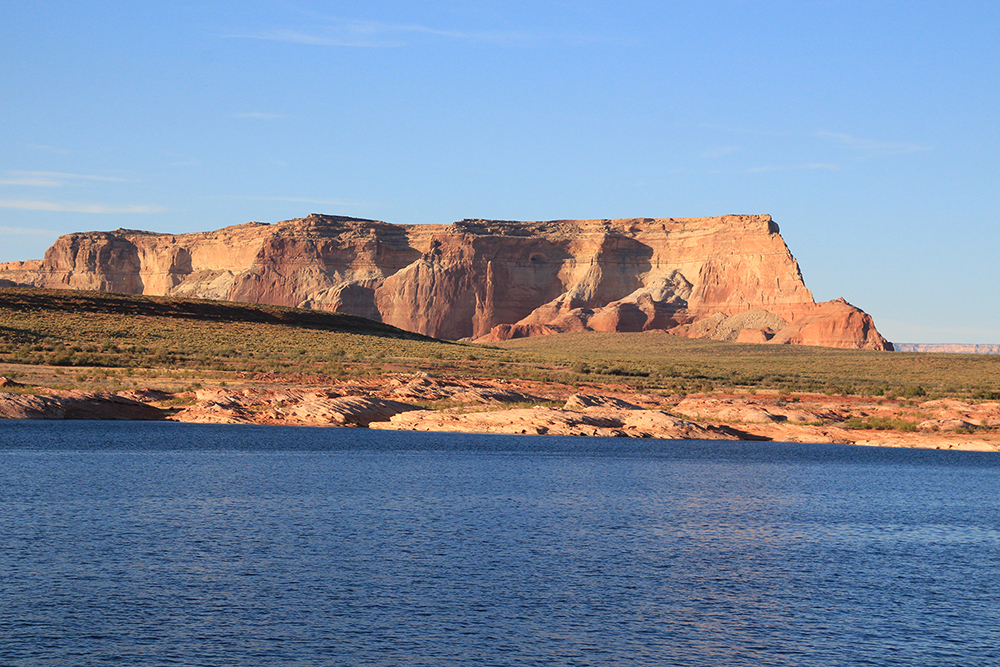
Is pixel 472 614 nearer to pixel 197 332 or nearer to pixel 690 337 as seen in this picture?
pixel 197 332

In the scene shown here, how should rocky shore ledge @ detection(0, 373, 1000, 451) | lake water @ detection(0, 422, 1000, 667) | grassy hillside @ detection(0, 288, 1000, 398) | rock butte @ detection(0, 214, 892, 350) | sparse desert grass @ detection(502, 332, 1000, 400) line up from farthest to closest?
rock butte @ detection(0, 214, 892, 350), sparse desert grass @ detection(502, 332, 1000, 400), grassy hillside @ detection(0, 288, 1000, 398), rocky shore ledge @ detection(0, 373, 1000, 451), lake water @ detection(0, 422, 1000, 667)

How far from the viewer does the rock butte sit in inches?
6181

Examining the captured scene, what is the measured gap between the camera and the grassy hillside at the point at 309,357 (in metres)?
68.8

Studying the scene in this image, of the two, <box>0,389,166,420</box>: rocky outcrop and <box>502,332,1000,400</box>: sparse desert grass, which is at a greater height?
<box>502,332,1000,400</box>: sparse desert grass

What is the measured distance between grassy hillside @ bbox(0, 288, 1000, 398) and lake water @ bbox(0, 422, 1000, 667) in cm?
3085

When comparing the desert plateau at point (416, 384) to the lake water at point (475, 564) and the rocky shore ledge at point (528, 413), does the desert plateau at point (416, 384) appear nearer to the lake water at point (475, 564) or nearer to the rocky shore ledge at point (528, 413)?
the rocky shore ledge at point (528, 413)

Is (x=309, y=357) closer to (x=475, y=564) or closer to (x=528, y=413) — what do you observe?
(x=528, y=413)

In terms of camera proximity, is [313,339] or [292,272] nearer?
[313,339]

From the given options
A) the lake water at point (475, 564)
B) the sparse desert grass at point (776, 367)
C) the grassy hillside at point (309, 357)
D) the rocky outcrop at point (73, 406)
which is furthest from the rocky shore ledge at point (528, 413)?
the lake water at point (475, 564)

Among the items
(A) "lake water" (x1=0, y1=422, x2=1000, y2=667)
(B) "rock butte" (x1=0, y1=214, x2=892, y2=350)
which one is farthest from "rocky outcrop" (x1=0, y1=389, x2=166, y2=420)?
(B) "rock butte" (x1=0, y1=214, x2=892, y2=350)

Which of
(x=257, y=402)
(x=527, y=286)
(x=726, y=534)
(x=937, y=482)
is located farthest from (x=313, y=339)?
(x=527, y=286)

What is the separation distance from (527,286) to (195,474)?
14376 centimetres

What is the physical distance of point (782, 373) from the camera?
88500 millimetres

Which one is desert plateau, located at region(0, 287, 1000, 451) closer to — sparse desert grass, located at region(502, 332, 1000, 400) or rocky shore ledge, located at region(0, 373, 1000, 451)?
rocky shore ledge, located at region(0, 373, 1000, 451)
